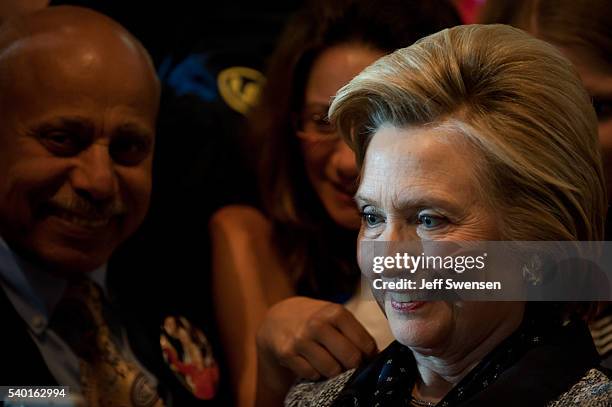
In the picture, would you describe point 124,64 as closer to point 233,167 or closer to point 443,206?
point 233,167

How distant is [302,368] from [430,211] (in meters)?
0.33

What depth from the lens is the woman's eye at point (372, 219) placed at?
1.06m

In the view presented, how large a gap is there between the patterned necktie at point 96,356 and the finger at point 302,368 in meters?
0.21

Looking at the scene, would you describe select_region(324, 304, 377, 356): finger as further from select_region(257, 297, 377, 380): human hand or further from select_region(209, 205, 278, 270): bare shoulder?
select_region(209, 205, 278, 270): bare shoulder

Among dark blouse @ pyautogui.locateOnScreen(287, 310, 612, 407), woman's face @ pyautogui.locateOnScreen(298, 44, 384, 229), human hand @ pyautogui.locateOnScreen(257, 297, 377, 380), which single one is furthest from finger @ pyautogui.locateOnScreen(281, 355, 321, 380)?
woman's face @ pyautogui.locateOnScreen(298, 44, 384, 229)

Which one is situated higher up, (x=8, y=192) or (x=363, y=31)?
(x=363, y=31)

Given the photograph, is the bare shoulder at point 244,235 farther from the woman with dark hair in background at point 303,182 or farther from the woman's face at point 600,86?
the woman's face at point 600,86

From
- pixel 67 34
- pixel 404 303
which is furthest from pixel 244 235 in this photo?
pixel 404 303

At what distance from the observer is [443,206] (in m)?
1.00

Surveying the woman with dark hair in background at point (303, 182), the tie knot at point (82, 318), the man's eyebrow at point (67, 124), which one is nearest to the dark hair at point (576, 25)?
the woman with dark hair in background at point (303, 182)

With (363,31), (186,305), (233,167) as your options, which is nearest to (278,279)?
(186,305)

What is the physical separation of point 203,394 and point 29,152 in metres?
0.42

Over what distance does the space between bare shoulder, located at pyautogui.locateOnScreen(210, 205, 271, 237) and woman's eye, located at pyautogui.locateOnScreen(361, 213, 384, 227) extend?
1.66 feet

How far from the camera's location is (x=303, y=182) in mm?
1531
